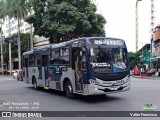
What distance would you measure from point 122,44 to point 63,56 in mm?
3258

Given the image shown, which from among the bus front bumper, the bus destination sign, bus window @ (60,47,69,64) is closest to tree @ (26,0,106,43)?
bus window @ (60,47,69,64)

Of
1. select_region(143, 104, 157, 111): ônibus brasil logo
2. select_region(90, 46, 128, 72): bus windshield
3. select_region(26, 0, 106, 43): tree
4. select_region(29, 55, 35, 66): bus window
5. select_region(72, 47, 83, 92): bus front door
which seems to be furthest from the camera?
Result: select_region(26, 0, 106, 43): tree

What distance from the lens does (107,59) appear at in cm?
1304

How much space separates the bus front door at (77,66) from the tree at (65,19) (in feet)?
49.8

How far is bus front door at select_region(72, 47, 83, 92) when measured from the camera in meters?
13.4

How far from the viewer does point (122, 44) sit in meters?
13.9

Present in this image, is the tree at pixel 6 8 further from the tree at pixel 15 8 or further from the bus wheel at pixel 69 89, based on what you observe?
the bus wheel at pixel 69 89

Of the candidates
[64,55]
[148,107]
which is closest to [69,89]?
[64,55]

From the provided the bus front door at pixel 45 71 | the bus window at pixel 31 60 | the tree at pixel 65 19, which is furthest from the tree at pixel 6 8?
the bus front door at pixel 45 71

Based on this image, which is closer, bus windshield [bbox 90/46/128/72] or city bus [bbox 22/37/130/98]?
city bus [bbox 22/37/130/98]

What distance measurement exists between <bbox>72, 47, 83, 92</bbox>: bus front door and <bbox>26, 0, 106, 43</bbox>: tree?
598 inches

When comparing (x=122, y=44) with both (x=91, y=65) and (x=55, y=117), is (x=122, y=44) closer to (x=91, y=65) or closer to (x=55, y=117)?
(x=91, y=65)

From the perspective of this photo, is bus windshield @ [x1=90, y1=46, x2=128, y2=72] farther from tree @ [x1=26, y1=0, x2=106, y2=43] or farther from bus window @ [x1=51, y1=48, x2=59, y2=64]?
tree @ [x1=26, y1=0, x2=106, y2=43]

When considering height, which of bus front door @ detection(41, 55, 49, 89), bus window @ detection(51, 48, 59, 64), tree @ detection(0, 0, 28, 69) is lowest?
bus front door @ detection(41, 55, 49, 89)
